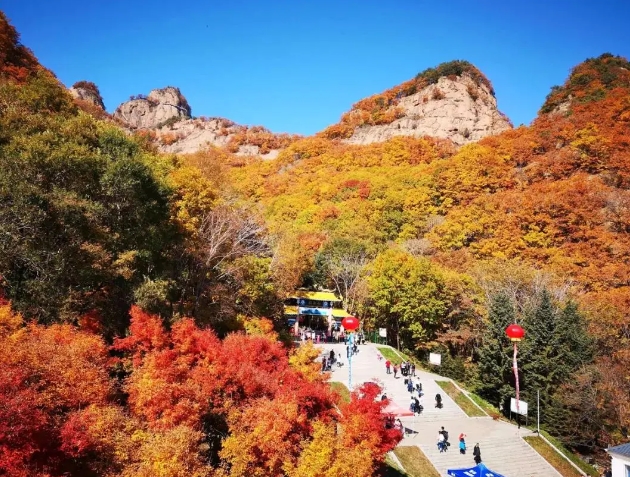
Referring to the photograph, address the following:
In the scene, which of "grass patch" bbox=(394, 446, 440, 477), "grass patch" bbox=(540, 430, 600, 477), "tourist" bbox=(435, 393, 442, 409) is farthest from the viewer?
"tourist" bbox=(435, 393, 442, 409)

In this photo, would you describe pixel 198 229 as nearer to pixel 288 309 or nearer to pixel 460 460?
pixel 288 309

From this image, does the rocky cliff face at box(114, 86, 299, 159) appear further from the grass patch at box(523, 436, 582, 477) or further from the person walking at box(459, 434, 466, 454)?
the grass patch at box(523, 436, 582, 477)

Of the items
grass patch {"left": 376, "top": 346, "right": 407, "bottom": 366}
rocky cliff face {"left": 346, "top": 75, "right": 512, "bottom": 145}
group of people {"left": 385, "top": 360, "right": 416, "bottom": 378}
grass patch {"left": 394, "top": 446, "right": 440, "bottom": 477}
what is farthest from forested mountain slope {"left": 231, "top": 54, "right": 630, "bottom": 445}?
rocky cliff face {"left": 346, "top": 75, "right": 512, "bottom": 145}

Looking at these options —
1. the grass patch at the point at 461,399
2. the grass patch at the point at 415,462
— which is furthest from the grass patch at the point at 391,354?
the grass patch at the point at 415,462

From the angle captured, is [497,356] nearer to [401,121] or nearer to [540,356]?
[540,356]

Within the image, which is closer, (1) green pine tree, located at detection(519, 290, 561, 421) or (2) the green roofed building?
(1) green pine tree, located at detection(519, 290, 561, 421)

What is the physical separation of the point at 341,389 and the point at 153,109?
12972 cm

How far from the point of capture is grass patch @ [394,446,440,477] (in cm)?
1856

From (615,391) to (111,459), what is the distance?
24.9 meters

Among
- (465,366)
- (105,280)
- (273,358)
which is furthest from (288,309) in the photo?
(105,280)

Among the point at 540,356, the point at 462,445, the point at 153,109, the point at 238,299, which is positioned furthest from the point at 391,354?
the point at 153,109

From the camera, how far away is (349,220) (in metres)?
56.1

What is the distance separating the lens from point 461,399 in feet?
86.6

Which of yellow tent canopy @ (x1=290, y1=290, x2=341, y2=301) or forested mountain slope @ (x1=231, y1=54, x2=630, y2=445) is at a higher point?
forested mountain slope @ (x1=231, y1=54, x2=630, y2=445)
